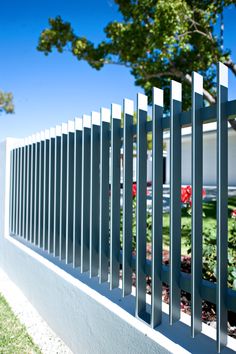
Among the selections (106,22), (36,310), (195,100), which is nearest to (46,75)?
(106,22)

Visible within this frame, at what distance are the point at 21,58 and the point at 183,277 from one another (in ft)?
57.5

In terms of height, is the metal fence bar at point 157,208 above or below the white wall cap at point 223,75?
below

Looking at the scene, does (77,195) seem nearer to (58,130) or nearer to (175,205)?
(58,130)

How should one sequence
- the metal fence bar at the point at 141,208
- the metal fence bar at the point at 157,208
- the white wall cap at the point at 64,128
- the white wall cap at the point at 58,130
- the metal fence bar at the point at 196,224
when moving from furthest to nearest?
1. the white wall cap at the point at 58,130
2. the white wall cap at the point at 64,128
3. the metal fence bar at the point at 141,208
4. the metal fence bar at the point at 157,208
5. the metal fence bar at the point at 196,224

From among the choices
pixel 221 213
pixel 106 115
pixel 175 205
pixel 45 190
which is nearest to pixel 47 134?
pixel 45 190

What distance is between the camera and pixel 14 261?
4.93m

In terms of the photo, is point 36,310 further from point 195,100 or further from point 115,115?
point 195,100

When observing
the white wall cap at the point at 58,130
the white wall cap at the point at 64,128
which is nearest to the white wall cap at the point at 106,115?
the white wall cap at the point at 64,128

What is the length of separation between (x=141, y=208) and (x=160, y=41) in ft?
23.3

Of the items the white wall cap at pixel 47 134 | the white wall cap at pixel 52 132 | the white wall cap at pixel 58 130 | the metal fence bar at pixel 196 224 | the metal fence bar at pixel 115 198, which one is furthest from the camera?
the white wall cap at pixel 47 134

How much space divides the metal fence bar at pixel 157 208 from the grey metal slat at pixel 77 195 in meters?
1.19

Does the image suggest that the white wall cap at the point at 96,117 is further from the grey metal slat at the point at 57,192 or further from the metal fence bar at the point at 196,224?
the metal fence bar at the point at 196,224

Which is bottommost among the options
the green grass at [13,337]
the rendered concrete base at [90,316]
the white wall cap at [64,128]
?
the green grass at [13,337]

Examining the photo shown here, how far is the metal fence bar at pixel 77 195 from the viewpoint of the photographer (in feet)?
10.8
